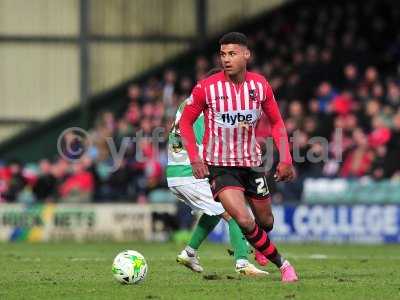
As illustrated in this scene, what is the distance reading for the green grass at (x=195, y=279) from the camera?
9898 millimetres

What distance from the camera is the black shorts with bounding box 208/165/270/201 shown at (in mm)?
10844

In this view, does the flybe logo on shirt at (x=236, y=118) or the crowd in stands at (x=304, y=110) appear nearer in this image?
the flybe logo on shirt at (x=236, y=118)

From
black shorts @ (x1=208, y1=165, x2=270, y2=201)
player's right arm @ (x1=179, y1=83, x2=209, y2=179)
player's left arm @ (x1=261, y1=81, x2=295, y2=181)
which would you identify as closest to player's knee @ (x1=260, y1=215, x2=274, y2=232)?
black shorts @ (x1=208, y1=165, x2=270, y2=201)

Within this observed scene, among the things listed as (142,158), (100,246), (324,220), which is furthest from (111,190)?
(324,220)

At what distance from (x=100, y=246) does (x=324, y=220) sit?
4.46 metres

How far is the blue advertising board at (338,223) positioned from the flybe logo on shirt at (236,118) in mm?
10646

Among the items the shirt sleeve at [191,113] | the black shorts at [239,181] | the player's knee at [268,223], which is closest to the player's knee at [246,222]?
Result: the black shorts at [239,181]

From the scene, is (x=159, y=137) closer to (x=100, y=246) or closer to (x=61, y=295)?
(x=100, y=246)

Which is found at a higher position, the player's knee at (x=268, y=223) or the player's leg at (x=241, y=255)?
the player's knee at (x=268, y=223)

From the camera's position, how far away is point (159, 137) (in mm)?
24031

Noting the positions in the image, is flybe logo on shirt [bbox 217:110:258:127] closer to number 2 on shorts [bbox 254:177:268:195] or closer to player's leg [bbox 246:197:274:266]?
number 2 on shorts [bbox 254:177:268:195]

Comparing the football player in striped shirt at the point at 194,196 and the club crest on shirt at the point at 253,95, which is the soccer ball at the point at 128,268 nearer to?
the football player in striped shirt at the point at 194,196

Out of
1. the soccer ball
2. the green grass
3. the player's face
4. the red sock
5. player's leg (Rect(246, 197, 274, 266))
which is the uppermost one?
the player's face

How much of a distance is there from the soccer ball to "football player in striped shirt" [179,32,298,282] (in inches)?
40.0
